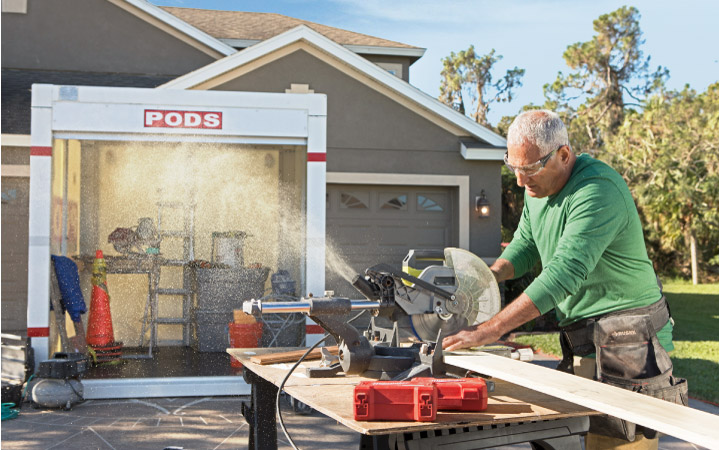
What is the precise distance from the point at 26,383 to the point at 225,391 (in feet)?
6.17

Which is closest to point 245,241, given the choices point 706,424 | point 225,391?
point 225,391

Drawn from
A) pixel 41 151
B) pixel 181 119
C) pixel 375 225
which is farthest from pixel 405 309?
pixel 375 225

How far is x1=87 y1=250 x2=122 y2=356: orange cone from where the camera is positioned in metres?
8.74

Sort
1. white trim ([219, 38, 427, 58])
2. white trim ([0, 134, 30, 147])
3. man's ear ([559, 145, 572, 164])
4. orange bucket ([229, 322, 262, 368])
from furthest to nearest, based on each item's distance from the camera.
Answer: white trim ([219, 38, 427, 58]), white trim ([0, 134, 30, 147]), orange bucket ([229, 322, 262, 368]), man's ear ([559, 145, 572, 164])

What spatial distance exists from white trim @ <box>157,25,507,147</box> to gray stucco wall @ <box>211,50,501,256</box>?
0.24 metres

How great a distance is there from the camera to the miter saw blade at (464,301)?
9.89 feet

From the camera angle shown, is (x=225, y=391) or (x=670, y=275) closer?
(x=225, y=391)

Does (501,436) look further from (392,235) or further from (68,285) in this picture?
(392,235)

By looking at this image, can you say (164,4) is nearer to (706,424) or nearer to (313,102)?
(313,102)

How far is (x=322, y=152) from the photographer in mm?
7262

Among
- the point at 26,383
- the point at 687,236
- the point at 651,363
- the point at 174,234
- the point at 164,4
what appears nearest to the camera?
the point at 651,363

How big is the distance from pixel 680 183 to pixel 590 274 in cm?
2667

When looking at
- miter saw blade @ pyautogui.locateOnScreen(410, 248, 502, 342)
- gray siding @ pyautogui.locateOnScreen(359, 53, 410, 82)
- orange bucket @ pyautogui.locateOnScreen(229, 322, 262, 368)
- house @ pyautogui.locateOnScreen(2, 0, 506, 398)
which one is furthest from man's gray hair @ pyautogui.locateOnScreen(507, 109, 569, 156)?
gray siding @ pyautogui.locateOnScreen(359, 53, 410, 82)

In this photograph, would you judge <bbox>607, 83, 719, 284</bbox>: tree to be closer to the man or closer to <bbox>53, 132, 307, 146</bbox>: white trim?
<bbox>53, 132, 307, 146</bbox>: white trim
